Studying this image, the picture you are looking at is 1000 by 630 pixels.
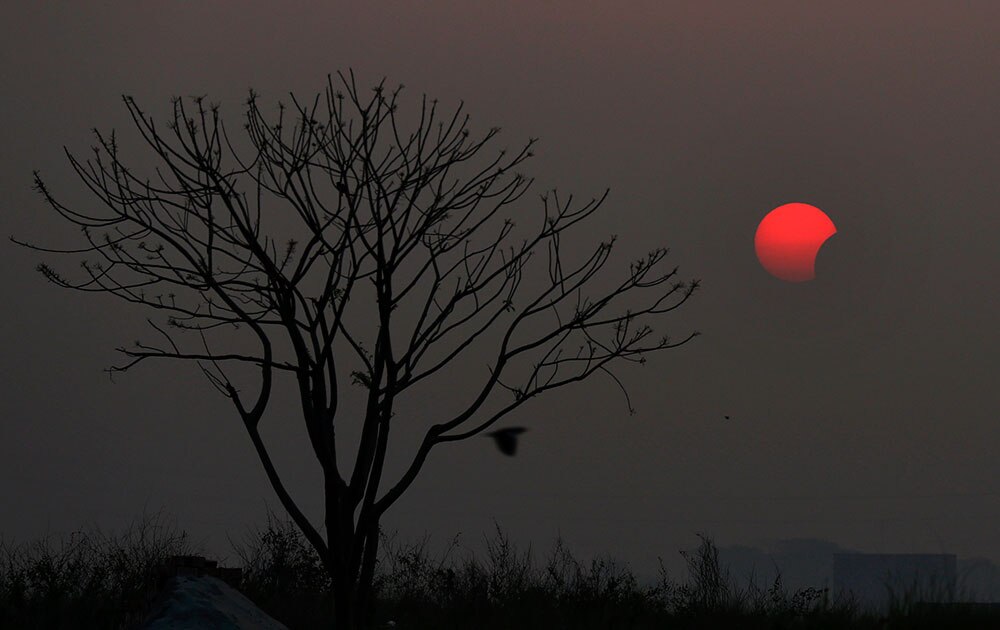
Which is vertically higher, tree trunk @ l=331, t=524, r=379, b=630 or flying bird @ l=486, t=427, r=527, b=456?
flying bird @ l=486, t=427, r=527, b=456

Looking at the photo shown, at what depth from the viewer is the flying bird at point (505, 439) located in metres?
10.5

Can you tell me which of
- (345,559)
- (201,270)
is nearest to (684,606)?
(345,559)

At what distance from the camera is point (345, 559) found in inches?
399

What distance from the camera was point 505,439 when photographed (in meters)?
10.6

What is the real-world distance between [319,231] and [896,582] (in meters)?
6.20

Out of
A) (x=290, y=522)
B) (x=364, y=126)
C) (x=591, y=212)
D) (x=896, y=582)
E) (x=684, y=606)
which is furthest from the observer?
(x=290, y=522)

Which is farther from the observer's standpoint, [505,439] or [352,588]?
[505,439]

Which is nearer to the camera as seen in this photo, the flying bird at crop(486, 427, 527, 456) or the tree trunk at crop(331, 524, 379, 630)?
the tree trunk at crop(331, 524, 379, 630)

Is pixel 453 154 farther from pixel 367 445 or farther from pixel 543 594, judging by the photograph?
pixel 543 594

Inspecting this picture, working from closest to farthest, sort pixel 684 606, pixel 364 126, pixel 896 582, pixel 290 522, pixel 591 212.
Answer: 1. pixel 896 582
2. pixel 364 126
3. pixel 591 212
4. pixel 684 606
5. pixel 290 522

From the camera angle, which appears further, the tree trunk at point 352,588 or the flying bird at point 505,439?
the flying bird at point 505,439

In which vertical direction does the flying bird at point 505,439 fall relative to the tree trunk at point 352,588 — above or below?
above

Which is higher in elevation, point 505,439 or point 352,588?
point 505,439

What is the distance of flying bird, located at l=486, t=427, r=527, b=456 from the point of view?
1052 cm
